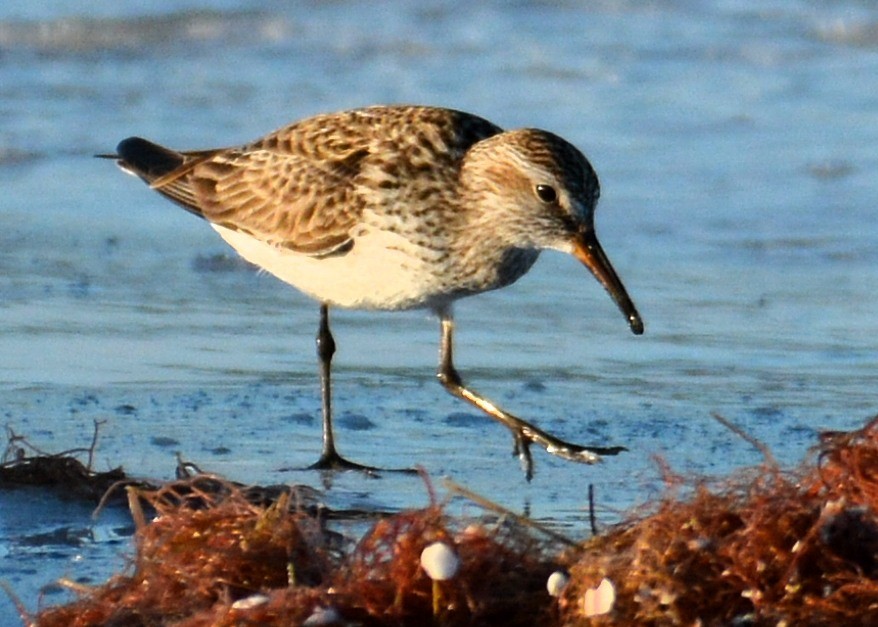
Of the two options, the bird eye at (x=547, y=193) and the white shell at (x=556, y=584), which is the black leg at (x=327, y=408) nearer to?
the bird eye at (x=547, y=193)

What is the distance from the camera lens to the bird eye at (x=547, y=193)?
625 cm

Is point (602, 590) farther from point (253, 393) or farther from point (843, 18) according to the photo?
point (843, 18)

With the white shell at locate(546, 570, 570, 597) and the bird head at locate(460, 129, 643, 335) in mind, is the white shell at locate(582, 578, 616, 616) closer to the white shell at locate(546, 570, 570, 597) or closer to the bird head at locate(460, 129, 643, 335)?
the white shell at locate(546, 570, 570, 597)

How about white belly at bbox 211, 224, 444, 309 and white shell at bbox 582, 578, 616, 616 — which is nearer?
white shell at bbox 582, 578, 616, 616

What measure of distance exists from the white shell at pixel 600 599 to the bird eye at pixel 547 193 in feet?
9.19

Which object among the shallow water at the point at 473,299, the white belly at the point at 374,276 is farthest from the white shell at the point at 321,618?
the white belly at the point at 374,276

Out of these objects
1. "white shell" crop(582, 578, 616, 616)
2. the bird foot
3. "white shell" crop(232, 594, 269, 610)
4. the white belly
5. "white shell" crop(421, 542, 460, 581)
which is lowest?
the bird foot

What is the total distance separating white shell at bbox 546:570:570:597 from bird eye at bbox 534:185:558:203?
271 centimetres

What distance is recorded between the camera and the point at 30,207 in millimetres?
9352

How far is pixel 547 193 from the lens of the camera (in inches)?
246

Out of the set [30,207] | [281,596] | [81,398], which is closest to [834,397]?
[81,398]

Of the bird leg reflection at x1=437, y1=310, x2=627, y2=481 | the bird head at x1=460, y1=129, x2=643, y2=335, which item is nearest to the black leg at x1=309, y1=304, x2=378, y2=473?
the bird leg reflection at x1=437, y1=310, x2=627, y2=481

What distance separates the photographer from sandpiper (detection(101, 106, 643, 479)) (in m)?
6.22

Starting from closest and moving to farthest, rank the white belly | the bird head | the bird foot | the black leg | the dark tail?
1. the bird foot
2. the black leg
3. the bird head
4. the white belly
5. the dark tail
